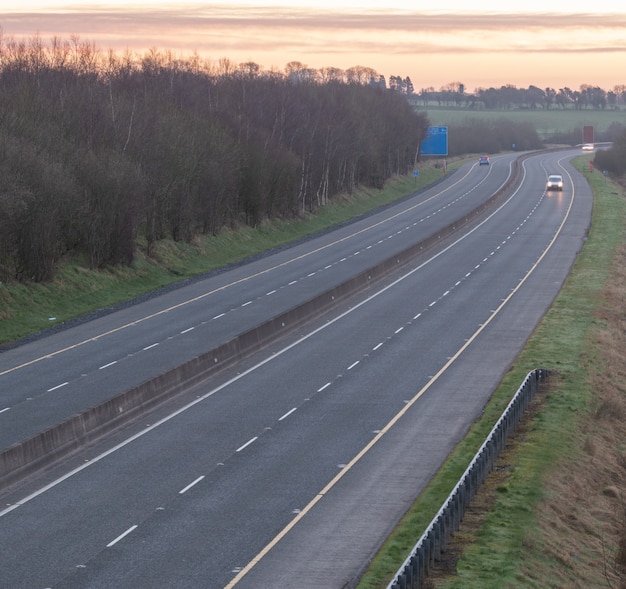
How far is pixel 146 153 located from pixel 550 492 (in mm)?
46973

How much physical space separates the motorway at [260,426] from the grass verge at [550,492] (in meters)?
0.68

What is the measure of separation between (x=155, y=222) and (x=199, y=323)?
22.2 m

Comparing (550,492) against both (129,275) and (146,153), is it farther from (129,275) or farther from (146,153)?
(146,153)

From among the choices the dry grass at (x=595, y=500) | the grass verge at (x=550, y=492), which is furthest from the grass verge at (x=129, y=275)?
the dry grass at (x=595, y=500)

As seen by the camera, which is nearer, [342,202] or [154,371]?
[154,371]

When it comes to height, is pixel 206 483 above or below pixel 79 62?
below

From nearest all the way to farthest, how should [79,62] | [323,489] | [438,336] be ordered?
[323,489] → [438,336] → [79,62]

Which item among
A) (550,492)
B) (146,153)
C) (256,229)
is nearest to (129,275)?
(146,153)

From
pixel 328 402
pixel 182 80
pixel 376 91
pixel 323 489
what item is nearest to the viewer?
pixel 323 489

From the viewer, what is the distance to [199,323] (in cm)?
4391

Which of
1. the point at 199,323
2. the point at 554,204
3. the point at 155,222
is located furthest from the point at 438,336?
the point at 554,204

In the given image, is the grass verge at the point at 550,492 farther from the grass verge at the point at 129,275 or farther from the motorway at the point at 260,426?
the grass verge at the point at 129,275

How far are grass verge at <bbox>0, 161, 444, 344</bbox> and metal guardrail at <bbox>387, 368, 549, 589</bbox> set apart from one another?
69.0ft

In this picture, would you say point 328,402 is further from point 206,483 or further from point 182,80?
point 182,80
